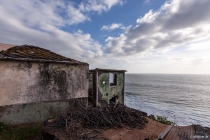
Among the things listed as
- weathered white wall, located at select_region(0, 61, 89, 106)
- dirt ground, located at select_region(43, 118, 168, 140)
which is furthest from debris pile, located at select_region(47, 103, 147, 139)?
weathered white wall, located at select_region(0, 61, 89, 106)

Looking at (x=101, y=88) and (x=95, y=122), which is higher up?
(x=101, y=88)

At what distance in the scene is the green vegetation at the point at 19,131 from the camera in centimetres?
585

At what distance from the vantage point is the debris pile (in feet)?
18.3

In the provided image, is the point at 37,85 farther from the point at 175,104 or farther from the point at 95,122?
the point at 175,104

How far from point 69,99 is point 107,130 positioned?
11.0ft

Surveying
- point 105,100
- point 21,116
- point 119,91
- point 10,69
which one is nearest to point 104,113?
point 21,116

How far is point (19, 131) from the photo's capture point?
6.30 metres

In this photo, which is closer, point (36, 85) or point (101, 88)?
point (36, 85)

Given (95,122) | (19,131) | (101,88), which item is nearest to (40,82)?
(19,131)

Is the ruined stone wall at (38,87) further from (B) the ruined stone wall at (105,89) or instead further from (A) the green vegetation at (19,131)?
(B) the ruined stone wall at (105,89)

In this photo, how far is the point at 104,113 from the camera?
23.0 feet

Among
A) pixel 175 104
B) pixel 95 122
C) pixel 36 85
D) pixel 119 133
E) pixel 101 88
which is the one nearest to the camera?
pixel 119 133

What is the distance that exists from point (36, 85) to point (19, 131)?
215cm

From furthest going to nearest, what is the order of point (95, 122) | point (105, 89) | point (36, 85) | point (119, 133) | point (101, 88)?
point (105, 89) < point (101, 88) < point (36, 85) < point (95, 122) < point (119, 133)
